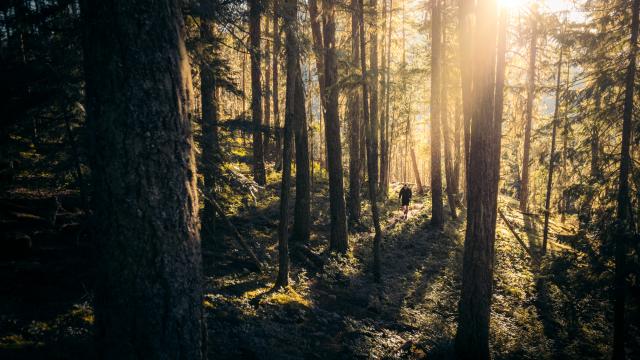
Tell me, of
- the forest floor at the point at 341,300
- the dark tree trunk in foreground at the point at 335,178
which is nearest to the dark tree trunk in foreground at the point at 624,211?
the forest floor at the point at 341,300

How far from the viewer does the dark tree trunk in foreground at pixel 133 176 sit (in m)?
2.36

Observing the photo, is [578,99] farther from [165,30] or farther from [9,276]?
[9,276]

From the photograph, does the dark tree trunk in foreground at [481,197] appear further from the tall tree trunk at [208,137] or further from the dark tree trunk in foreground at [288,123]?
the tall tree trunk at [208,137]

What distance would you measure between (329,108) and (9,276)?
10270 mm

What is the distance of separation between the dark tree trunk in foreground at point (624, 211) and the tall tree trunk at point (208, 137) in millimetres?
10973

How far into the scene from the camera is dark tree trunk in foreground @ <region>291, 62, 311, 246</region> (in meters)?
12.1

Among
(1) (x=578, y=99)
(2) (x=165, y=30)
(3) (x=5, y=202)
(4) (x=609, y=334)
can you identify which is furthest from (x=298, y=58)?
(4) (x=609, y=334)

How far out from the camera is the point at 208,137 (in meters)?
8.30

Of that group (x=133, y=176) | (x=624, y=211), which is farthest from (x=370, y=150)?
(x=133, y=176)

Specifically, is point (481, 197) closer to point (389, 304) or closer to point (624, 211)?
point (389, 304)

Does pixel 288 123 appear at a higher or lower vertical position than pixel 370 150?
higher

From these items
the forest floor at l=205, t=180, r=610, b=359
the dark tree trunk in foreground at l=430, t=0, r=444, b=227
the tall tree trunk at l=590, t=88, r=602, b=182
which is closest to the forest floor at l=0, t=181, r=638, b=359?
the forest floor at l=205, t=180, r=610, b=359

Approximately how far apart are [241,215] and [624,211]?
1278cm

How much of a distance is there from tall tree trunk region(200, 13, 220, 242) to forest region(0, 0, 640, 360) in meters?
0.06
